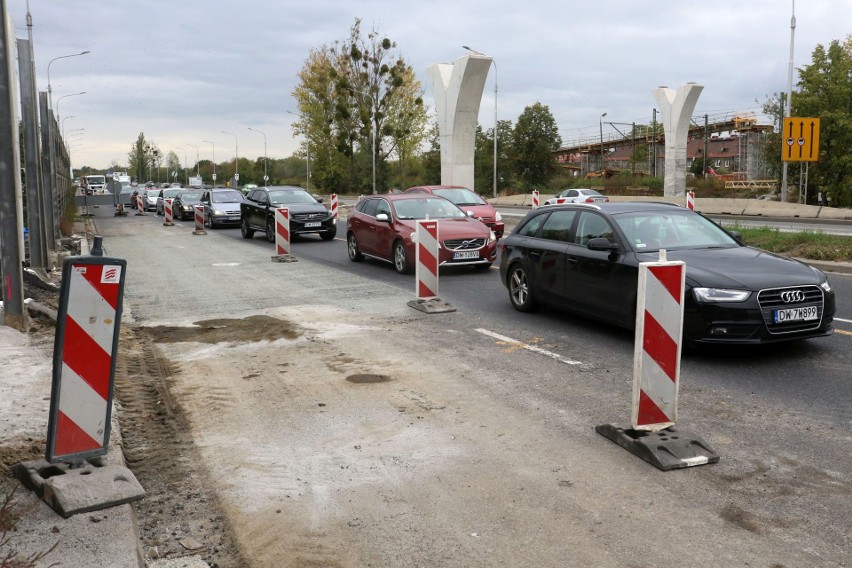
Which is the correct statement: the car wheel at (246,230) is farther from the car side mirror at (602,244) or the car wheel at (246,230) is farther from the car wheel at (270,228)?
the car side mirror at (602,244)

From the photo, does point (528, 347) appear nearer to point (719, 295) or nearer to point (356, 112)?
point (719, 295)

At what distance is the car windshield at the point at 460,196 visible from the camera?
834 inches

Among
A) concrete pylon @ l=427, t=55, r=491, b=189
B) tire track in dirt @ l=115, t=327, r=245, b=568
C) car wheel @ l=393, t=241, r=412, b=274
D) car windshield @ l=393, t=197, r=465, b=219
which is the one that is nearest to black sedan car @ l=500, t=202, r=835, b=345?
car wheel @ l=393, t=241, r=412, b=274

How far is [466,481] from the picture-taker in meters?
4.76

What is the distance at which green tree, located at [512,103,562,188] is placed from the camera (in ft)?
237

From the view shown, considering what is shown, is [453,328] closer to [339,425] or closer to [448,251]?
[339,425]

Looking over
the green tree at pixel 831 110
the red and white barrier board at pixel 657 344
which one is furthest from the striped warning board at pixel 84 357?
the green tree at pixel 831 110

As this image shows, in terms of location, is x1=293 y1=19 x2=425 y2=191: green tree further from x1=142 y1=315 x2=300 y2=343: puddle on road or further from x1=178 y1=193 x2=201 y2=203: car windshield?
x1=142 y1=315 x2=300 y2=343: puddle on road

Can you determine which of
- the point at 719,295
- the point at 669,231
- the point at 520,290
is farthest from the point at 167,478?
the point at 520,290

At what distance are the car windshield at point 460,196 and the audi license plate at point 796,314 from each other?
13.8 meters

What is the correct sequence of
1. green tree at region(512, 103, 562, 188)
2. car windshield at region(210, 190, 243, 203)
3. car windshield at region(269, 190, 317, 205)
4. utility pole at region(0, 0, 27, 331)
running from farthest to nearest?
1. green tree at region(512, 103, 562, 188)
2. car windshield at region(210, 190, 243, 203)
3. car windshield at region(269, 190, 317, 205)
4. utility pole at region(0, 0, 27, 331)

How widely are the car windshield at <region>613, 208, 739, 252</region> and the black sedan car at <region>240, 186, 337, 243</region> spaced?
50.2ft

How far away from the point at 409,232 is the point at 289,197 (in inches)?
423

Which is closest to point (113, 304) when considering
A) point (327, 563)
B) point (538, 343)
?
point (327, 563)
